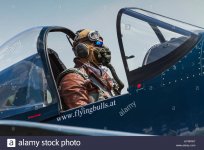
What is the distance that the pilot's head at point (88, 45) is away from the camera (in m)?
7.26

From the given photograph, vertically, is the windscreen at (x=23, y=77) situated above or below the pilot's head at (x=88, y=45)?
below

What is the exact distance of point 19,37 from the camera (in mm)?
7465

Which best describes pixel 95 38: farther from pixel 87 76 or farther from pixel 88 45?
pixel 87 76

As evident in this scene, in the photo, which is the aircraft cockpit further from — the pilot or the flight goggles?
the flight goggles

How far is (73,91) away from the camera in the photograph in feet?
21.7

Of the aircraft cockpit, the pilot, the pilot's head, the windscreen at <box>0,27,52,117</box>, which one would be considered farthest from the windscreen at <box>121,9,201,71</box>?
the windscreen at <box>0,27,52,117</box>

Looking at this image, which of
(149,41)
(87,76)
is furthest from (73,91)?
(149,41)

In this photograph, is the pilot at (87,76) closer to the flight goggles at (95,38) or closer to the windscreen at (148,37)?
the flight goggles at (95,38)

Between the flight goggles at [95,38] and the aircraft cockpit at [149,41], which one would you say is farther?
the flight goggles at [95,38]

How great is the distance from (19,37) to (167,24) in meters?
2.28

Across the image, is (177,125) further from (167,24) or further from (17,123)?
(17,123)

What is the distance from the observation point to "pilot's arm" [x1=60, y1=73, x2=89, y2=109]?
653 centimetres

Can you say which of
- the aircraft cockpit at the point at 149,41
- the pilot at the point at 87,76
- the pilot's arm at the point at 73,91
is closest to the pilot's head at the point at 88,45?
the pilot at the point at 87,76

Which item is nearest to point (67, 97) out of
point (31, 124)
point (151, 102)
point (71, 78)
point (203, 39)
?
point (71, 78)
